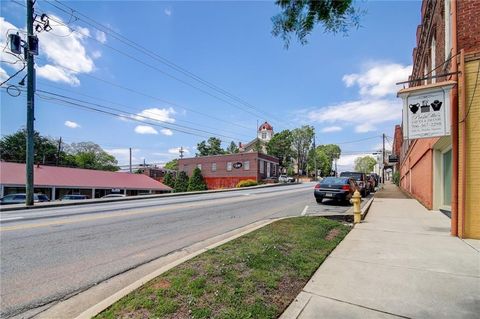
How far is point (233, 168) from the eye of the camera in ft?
170

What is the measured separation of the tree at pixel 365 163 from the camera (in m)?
121

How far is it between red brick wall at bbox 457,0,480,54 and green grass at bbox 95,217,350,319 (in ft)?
19.9

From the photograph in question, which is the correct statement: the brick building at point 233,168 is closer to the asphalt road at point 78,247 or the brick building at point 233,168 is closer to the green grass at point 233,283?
the asphalt road at point 78,247

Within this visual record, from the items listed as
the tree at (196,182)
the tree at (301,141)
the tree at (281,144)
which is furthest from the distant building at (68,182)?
the tree at (301,141)

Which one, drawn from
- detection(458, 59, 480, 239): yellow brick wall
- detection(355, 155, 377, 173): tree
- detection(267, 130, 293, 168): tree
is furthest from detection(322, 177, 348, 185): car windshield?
detection(355, 155, 377, 173): tree

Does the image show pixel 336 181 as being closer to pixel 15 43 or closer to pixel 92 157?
pixel 15 43

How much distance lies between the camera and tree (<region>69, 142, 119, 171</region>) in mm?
74125

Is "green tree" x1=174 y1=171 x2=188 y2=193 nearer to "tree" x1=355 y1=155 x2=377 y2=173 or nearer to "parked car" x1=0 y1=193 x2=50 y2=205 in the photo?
"parked car" x1=0 y1=193 x2=50 y2=205

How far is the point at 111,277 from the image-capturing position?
4672 millimetres

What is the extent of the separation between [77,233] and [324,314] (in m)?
6.88

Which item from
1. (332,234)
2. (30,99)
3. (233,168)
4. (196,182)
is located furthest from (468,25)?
(196,182)

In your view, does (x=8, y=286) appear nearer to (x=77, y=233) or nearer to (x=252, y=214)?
(x=77, y=233)

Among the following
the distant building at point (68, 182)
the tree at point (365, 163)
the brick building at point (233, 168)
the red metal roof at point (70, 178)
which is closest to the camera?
the distant building at point (68, 182)

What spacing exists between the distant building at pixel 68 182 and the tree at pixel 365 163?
101 m
